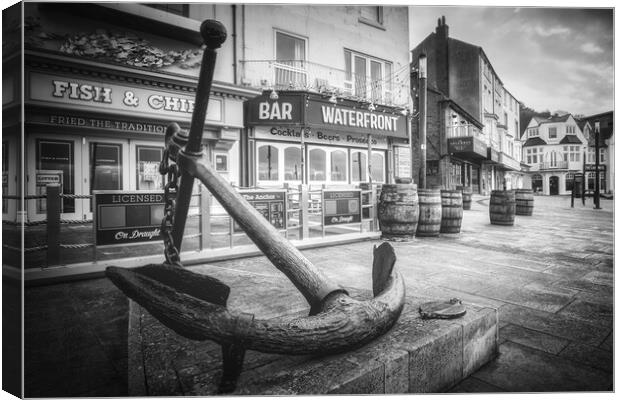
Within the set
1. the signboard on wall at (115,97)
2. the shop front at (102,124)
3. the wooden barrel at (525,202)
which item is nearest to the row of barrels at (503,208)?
the wooden barrel at (525,202)

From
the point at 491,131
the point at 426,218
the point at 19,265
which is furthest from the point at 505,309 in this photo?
the point at 491,131

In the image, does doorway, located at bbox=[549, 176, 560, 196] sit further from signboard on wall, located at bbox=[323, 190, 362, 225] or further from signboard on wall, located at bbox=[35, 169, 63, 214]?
signboard on wall, located at bbox=[35, 169, 63, 214]

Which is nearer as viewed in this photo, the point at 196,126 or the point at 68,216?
the point at 196,126

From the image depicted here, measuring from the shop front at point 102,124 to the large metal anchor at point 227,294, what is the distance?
13.5 ft

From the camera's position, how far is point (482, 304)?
105 inches

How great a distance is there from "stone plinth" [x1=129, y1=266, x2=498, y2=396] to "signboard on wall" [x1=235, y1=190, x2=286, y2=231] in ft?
10.0

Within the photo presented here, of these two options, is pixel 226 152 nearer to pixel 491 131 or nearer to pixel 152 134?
pixel 152 134

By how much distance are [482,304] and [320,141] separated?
9091 millimetres

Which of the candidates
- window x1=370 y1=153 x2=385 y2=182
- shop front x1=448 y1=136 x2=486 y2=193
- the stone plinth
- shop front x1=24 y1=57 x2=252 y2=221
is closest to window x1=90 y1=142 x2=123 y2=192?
shop front x1=24 y1=57 x2=252 y2=221

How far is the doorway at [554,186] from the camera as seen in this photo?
2219cm

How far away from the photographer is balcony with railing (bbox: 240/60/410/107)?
30.4 feet

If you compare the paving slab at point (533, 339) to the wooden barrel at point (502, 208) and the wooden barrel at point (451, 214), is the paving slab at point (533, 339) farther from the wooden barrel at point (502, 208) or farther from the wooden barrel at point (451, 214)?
the wooden barrel at point (502, 208)

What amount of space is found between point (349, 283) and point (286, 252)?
2.14 meters

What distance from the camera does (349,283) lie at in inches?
142
